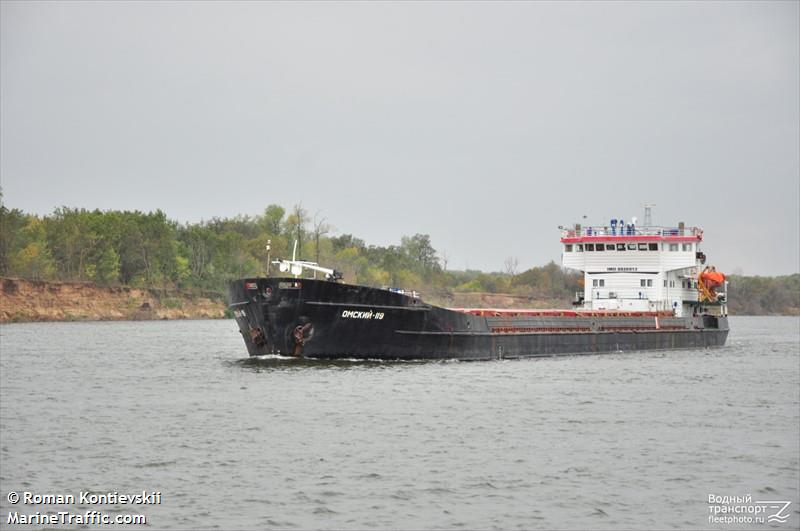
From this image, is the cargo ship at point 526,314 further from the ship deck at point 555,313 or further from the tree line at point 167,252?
the tree line at point 167,252

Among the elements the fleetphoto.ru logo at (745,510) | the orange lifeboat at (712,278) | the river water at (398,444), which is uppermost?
the orange lifeboat at (712,278)

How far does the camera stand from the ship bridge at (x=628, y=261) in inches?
2344

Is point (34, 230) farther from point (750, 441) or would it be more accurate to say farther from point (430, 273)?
point (750, 441)

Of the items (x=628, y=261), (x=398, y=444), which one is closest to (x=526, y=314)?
(x=628, y=261)

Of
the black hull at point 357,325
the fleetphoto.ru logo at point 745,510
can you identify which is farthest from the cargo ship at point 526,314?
the fleetphoto.ru logo at point 745,510

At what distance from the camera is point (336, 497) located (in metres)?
19.4

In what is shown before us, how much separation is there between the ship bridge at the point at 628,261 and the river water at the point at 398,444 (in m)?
18.3

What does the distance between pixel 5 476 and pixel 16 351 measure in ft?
116

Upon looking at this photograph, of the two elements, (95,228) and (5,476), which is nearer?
(5,476)

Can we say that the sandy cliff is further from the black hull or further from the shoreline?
the black hull

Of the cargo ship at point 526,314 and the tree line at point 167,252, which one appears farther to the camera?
the tree line at point 167,252

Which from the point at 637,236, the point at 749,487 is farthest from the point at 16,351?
the point at 749,487

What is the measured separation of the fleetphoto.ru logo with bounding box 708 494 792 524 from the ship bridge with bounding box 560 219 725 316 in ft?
132

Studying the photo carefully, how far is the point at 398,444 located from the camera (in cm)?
2436
